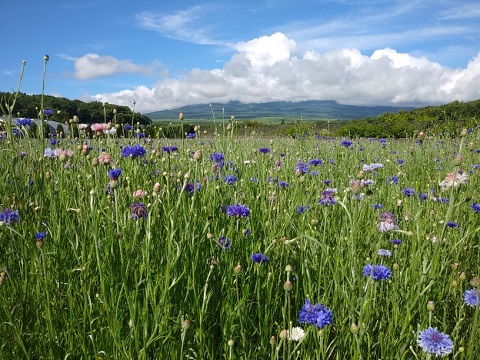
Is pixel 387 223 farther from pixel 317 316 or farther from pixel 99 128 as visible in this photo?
pixel 99 128

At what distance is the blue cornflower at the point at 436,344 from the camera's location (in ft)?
4.39

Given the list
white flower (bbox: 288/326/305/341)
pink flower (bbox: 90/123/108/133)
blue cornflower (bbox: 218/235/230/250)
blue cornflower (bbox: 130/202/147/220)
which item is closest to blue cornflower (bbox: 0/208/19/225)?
blue cornflower (bbox: 130/202/147/220)

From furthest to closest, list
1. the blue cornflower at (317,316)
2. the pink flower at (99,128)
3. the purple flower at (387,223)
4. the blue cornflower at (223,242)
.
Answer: the pink flower at (99,128), the blue cornflower at (223,242), the purple flower at (387,223), the blue cornflower at (317,316)

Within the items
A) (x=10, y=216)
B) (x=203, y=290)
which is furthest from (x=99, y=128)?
(x=203, y=290)

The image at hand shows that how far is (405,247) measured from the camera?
2289 mm

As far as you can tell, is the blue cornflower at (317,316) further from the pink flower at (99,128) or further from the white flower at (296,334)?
the pink flower at (99,128)

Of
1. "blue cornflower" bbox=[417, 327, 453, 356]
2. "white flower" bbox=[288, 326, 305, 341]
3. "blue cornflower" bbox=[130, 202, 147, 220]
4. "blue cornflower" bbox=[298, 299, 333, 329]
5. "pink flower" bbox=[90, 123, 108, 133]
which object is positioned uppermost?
"pink flower" bbox=[90, 123, 108, 133]

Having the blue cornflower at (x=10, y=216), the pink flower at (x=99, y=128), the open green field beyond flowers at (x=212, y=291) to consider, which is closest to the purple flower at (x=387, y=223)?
the open green field beyond flowers at (x=212, y=291)

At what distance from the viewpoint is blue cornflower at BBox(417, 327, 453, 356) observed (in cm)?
134

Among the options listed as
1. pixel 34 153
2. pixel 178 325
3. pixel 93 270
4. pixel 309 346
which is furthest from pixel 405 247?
pixel 34 153

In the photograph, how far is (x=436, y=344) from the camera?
53.5 inches

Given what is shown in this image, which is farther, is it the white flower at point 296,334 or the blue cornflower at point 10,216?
the blue cornflower at point 10,216

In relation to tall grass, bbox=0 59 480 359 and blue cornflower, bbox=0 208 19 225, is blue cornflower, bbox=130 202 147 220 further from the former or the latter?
blue cornflower, bbox=0 208 19 225

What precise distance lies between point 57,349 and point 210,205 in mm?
1171
